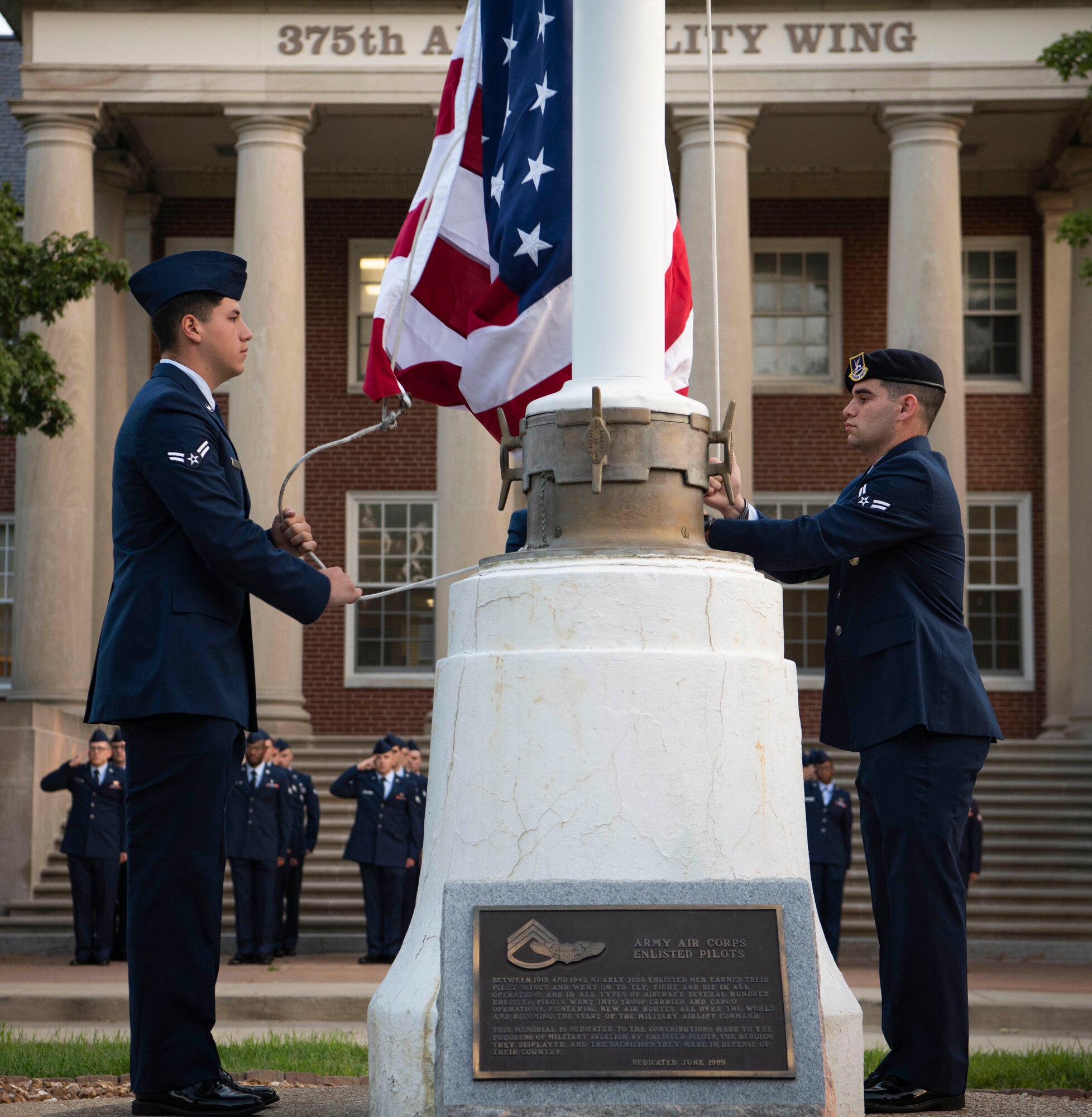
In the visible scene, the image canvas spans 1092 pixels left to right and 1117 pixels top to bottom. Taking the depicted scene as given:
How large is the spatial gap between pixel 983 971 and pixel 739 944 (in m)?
11.3

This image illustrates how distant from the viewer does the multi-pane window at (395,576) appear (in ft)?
82.7

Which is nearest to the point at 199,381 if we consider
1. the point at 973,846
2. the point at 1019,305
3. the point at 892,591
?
the point at 892,591

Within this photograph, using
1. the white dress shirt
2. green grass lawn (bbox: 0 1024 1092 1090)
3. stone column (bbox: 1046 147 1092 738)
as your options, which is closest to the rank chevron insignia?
the white dress shirt

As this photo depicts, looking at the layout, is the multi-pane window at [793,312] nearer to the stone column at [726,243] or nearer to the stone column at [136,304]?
the stone column at [726,243]

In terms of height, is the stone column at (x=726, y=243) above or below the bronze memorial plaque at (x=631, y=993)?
above

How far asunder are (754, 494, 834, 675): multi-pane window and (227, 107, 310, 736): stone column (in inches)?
310

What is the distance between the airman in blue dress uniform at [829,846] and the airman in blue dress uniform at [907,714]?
9.24 metres

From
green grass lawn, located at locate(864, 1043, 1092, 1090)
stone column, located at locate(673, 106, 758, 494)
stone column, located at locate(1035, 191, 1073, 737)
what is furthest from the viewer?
stone column, located at locate(1035, 191, 1073, 737)

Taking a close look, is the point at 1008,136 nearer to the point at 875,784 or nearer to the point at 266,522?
the point at 266,522

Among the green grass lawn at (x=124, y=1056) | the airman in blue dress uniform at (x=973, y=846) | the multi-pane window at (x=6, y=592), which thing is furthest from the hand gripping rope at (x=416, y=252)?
the multi-pane window at (x=6, y=592)

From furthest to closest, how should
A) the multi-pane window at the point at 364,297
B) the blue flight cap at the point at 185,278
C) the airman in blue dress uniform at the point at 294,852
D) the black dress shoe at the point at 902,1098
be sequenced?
the multi-pane window at the point at 364,297
the airman in blue dress uniform at the point at 294,852
the blue flight cap at the point at 185,278
the black dress shoe at the point at 902,1098

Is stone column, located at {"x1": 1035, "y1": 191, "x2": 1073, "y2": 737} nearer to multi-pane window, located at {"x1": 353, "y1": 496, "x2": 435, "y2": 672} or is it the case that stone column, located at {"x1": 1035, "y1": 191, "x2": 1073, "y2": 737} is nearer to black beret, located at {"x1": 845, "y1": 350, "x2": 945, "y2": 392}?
multi-pane window, located at {"x1": 353, "y1": 496, "x2": 435, "y2": 672}

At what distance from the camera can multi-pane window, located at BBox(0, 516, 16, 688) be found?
25266mm

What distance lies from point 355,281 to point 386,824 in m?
12.8
